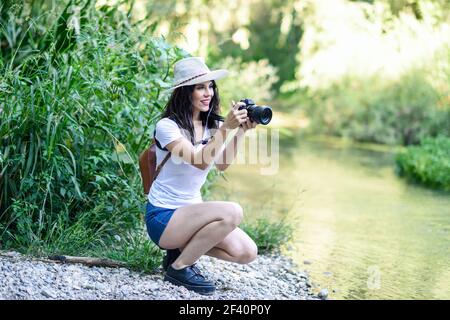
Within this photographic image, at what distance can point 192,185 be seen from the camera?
3791 mm

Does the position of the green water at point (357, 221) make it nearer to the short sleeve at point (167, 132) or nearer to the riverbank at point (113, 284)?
the riverbank at point (113, 284)

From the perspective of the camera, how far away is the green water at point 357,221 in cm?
464

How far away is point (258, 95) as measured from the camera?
469 inches

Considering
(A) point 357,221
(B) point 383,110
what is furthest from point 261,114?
(B) point 383,110

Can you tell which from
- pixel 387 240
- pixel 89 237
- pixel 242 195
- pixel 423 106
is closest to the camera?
pixel 89 237

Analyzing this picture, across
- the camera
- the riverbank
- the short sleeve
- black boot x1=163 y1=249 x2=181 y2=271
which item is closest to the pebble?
the riverbank

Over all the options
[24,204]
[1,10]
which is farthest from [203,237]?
[1,10]

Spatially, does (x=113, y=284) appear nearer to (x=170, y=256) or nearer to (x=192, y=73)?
(x=170, y=256)

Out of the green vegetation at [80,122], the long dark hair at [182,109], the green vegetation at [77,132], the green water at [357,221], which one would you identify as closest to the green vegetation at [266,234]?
the green vegetation at [80,122]

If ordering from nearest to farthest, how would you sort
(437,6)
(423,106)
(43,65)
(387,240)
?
(43,65) → (387,240) → (437,6) → (423,106)

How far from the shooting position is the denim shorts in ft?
12.2

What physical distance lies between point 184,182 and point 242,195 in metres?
3.78

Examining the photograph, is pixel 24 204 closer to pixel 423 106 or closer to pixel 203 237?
pixel 203 237

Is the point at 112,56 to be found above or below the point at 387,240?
above
